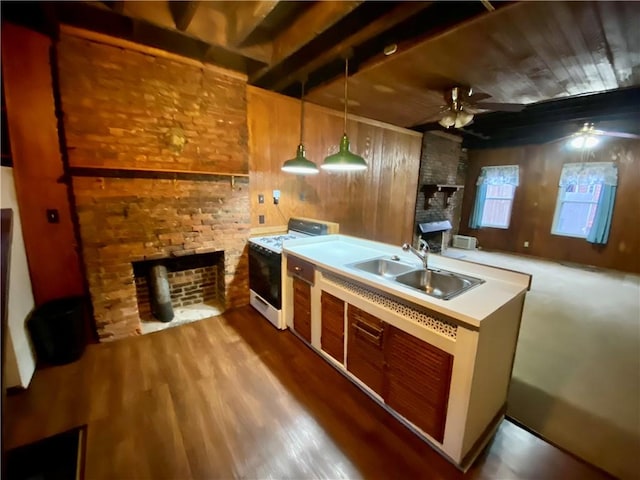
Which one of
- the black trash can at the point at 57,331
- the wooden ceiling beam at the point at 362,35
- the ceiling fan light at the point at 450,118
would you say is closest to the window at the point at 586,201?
the ceiling fan light at the point at 450,118

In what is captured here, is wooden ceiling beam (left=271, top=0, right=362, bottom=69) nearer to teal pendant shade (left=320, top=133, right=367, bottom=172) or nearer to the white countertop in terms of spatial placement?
teal pendant shade (left=320, top=133, right=367, bottom=172)

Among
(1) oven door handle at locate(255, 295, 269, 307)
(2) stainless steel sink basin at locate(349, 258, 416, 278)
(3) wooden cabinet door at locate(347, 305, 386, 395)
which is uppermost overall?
(2) stainless steel sink basin at locate(349, 258, 416, 278)

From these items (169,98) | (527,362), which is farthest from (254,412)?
(169,98)

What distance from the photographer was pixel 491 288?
1.63 metres

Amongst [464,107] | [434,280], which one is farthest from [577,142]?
[434,280]

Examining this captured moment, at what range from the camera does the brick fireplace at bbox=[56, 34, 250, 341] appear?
7.48 ft

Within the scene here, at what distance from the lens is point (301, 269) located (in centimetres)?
242

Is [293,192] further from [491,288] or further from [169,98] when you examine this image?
[491,288]

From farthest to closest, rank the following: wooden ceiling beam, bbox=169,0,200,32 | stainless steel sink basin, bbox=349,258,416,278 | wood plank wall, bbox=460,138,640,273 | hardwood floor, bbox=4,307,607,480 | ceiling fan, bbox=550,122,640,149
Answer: wood plank wall, bbox=460,138,640,273 < ceiling fan, bbox=550,122,640,149 < stainless steel sink basin, bbox=349,258,416,278 < wooden ceiling beam, bbox=169,0,200,32 < hardwood floor, bbox=4,307,607,480

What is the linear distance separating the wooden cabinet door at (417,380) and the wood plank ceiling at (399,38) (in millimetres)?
2136

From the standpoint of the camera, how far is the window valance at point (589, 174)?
17.1ft

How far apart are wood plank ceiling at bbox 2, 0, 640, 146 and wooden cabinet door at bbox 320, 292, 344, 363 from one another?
→ 2.04m

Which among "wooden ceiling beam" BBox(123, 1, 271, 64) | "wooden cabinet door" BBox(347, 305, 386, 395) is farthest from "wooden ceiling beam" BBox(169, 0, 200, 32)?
"wooden cabinet door" BBox(347, 305, 386, 395)

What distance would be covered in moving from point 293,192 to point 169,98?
5.70 feet
